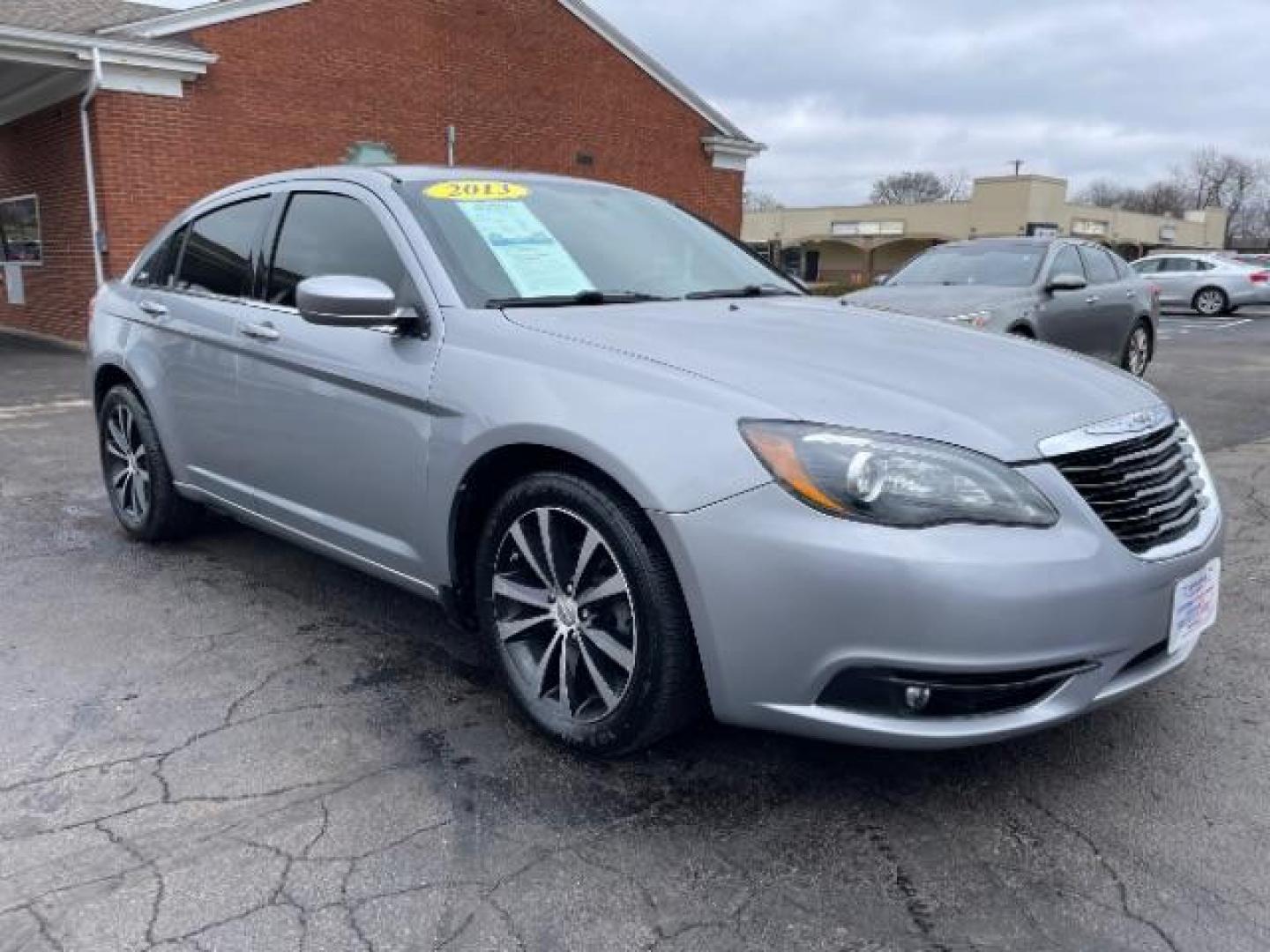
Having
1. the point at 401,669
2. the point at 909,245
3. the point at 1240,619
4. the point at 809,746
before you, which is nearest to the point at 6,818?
the point at 401,669

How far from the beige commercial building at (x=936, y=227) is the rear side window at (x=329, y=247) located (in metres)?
42.7

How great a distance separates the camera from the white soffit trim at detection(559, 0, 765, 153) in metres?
16.2

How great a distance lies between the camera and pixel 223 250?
422 cm

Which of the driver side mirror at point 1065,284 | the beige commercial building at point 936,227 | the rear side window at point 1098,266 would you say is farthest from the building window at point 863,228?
the driver side mirror at point 1065,284

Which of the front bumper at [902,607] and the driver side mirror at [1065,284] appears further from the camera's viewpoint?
the driver side mirror at [1065,284]

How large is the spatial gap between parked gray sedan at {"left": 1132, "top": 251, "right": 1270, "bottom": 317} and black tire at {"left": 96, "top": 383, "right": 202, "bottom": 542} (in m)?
23.7

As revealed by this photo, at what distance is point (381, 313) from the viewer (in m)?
3.04

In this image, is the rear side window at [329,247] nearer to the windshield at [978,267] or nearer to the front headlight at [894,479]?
the front headlight at [894,479]

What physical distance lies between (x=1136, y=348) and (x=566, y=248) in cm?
879

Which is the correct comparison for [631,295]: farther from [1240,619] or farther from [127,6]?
[127,6]

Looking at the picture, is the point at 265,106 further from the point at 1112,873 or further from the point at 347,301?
the point at 1112,873

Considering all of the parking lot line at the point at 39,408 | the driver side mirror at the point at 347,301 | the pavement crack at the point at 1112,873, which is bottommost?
the parking lot line at the point at 39,408

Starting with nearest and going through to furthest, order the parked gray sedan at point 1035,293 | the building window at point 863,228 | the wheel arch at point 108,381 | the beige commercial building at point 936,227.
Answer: the wheel arch at point 108,381 → the parked gray sedan at point 1035,293 → the beige commercial building at point 936,227 → the building window at point 863,228

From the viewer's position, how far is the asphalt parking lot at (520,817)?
7.17 feet
